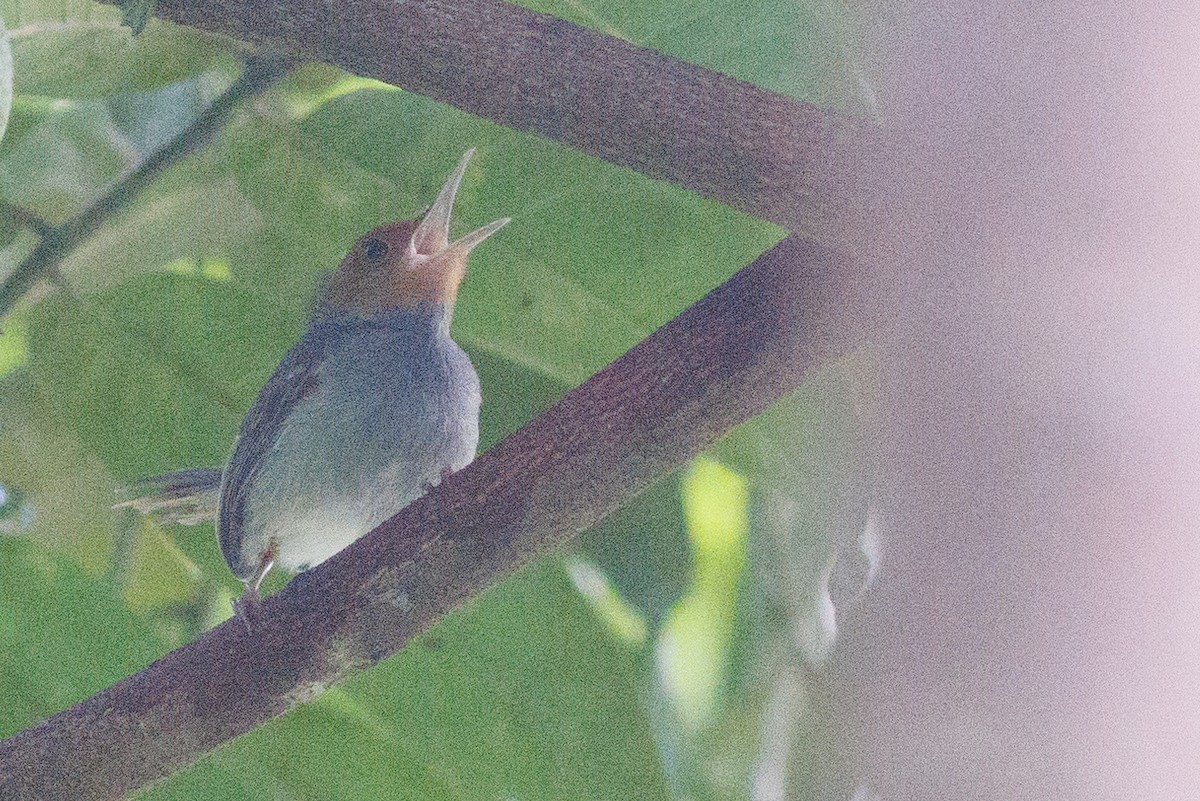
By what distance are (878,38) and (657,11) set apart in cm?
79

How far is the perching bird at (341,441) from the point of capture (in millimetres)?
1211

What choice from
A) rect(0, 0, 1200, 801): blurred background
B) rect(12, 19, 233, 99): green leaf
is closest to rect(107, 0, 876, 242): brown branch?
rect(0, 0, 1200, 801): blurred background

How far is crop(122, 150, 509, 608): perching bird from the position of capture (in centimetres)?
121

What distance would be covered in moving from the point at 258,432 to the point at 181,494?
0.11 meters

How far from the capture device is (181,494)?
128 centimetres

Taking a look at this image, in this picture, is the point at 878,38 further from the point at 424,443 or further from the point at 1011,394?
the point at 424,443

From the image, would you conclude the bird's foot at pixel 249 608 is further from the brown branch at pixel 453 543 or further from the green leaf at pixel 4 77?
the green leaf at pixel 4 77

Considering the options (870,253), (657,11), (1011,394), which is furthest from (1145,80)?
(657,11)

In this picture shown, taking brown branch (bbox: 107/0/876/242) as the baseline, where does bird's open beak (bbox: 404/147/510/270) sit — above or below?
below

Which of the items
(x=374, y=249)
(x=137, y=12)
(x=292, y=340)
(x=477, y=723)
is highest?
(x=137, y=12)

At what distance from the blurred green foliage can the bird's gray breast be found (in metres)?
0.11

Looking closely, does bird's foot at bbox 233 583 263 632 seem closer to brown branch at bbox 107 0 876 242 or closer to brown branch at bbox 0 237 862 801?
brown branch at bbox 0 237 862 801

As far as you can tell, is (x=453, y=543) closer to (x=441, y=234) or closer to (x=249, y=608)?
(x=249, y=608)

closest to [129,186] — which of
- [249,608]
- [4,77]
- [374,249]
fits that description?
[374,249]
